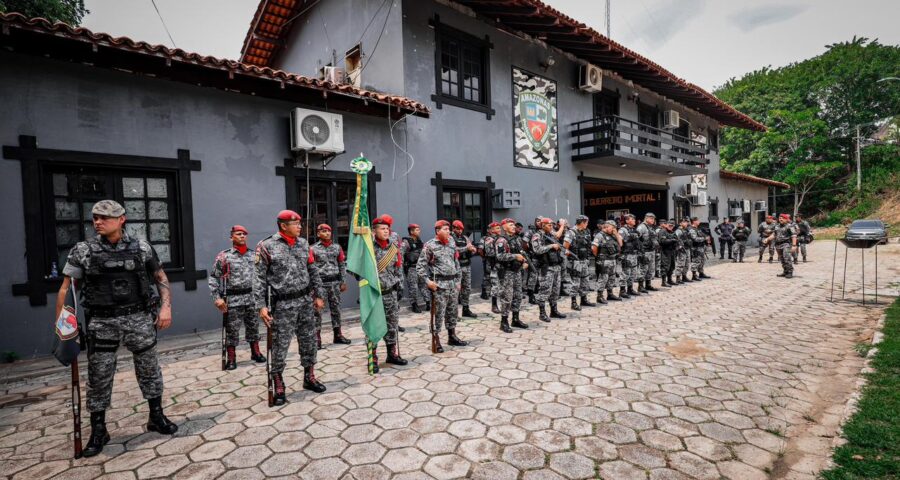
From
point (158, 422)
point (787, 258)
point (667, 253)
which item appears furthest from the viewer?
point (787, 258)

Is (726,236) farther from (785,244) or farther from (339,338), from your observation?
(339,338)

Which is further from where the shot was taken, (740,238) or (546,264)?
(740,238)

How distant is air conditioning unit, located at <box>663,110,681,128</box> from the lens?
17.2 metres

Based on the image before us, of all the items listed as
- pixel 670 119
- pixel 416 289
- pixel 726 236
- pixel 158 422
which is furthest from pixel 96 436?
pixel 726 236

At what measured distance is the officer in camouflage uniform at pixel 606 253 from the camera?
9258mm

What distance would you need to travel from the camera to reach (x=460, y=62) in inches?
414

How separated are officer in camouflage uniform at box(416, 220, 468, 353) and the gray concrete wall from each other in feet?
11.5

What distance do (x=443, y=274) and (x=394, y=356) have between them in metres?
1.35

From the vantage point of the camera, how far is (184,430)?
12.1 ft

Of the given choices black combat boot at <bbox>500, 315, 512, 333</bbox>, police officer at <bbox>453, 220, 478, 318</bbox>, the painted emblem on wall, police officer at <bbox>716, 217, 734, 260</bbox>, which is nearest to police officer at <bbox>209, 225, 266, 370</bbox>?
black combat boot at <bbox>500, 315, 512, 333</bbox>

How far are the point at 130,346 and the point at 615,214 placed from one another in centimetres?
1905

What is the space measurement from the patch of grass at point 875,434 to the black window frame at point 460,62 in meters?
8.84

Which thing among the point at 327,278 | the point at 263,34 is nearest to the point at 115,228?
the point at 327,278

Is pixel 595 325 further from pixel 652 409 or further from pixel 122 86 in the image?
pixel 122 86
